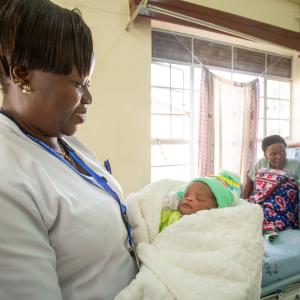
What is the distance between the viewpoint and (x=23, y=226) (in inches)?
16.6

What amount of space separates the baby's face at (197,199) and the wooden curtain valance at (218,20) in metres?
1.47

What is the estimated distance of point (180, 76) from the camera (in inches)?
116

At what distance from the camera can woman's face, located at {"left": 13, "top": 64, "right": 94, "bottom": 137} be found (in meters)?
0.54

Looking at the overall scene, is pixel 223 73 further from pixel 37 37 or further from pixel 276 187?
pixel 37 37

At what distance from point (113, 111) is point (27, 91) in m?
1.76

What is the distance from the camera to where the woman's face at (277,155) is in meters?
Result: 2.45

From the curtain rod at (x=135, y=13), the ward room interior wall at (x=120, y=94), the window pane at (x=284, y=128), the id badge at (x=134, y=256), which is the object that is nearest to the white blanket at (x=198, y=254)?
the id badge at (x=134, y=256)

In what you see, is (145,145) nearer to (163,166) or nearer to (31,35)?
(163,166)

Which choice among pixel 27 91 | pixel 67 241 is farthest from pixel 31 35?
pixel 67 241

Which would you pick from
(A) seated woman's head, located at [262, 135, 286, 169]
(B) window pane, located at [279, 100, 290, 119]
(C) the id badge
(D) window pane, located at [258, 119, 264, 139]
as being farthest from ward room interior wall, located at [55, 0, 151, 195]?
(B) window pane, located at [279, 100, 290, 119]

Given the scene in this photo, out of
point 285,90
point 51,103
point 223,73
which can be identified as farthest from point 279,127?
point 51,103

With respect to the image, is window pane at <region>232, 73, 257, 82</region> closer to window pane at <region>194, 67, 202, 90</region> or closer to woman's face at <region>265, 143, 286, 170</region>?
window pane at <region>194, 67, 202, 90</region>

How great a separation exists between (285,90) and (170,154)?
2192 mm

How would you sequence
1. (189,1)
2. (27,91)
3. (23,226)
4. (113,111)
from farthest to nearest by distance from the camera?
(189,1) → (113,111) → (27,91) → (23,226)
